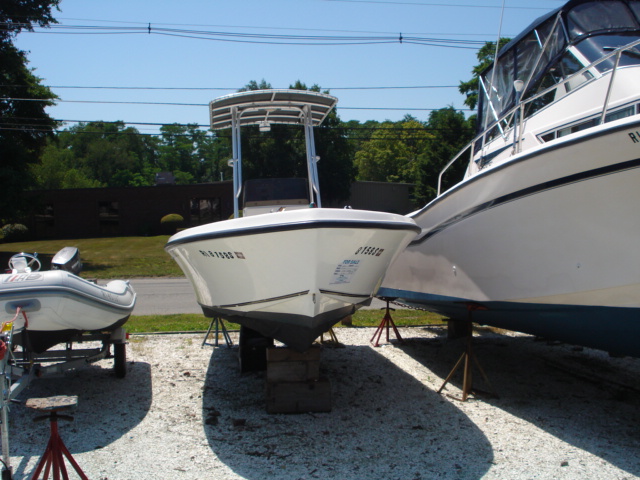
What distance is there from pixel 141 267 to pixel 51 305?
52.0 ft

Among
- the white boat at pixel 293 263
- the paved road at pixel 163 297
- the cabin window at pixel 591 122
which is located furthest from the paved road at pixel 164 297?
the cabin window at pixel 591 122

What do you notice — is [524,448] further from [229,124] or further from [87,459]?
[229,124]

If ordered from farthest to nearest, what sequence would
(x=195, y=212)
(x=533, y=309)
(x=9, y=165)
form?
(x=195, y=212)
(x=9, y=165)
(x=533, y=309)

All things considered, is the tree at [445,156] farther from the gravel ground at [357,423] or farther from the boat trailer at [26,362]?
the boat trailer at [26,362]

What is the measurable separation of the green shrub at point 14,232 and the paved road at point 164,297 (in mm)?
18481

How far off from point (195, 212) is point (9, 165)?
14.5 m

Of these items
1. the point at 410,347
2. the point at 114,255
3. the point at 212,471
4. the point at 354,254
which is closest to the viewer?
the point at 212,471

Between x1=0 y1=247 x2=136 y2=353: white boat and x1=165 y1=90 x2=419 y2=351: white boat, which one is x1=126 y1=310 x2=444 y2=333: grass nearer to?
x1=0 y1=247 x2=136 y2=353: white boat

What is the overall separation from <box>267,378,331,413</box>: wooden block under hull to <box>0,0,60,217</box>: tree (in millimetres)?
18066

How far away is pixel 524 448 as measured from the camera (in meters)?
4.56

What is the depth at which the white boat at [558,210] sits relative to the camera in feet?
14.5

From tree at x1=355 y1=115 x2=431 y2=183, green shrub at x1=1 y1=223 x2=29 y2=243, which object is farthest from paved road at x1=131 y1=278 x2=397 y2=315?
tree at x1=355 y1=115 x2=431 y2=183

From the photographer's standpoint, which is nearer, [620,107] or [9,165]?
[620,107]

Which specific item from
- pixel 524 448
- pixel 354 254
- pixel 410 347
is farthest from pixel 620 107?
pixel 410 347
